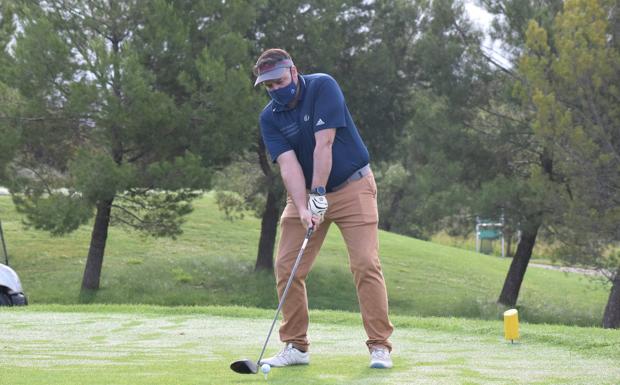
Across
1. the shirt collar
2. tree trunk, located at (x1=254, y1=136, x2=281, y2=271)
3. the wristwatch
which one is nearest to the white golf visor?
the shirt collar

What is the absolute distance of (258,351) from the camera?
26.0ft

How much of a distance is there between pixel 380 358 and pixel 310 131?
1520 mm

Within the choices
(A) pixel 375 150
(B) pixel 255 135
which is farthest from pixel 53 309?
(A) pixel 375 150

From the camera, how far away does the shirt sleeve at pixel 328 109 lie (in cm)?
668

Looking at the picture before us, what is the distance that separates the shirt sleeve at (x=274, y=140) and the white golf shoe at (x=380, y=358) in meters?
1.41

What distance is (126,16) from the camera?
79.3 feet

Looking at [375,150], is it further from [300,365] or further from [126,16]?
[300,365]

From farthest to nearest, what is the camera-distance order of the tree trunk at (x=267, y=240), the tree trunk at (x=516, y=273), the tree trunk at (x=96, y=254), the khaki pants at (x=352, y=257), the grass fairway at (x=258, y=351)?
the tree trunk at (x=267, y=240) → the tree trunk at (x=516, y=273) → the tree trunk at (x=96, y=254) → the khaki pants at (x=352, y=257) → the grass fairway at (x=258, y=351)

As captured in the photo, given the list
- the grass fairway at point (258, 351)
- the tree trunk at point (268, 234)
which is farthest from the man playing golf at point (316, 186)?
the tree trunk at point (268, 234)

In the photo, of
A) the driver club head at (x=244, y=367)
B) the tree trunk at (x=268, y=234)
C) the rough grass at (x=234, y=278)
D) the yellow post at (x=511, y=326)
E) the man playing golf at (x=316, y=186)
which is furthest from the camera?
the tree trunk at (x=268, y=234)

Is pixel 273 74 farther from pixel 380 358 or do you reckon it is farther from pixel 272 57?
pixel 380 358

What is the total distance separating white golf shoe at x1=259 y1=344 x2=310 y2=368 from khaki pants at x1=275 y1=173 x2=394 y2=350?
0.19 ft

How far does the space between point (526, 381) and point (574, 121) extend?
14831 millimetres

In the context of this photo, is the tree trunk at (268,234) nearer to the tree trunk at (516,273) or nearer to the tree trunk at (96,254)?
the tree trunk at (96,254)
